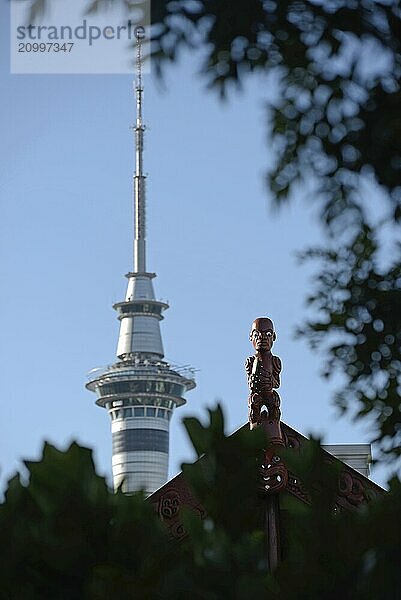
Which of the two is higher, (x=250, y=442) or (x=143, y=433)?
(x=143, y=433)

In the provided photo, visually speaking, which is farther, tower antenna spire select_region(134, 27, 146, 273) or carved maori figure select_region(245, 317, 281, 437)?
tower antenna spire select_region(134, 27, 146, 273)

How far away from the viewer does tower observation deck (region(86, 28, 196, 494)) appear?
109 metres

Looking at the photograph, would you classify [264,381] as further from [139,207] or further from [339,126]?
[139,207]

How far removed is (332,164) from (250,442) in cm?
98

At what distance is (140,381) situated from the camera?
358ft

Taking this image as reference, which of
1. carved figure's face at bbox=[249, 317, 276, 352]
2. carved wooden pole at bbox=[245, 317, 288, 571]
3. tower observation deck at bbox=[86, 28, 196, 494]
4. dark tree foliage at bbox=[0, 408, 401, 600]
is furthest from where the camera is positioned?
tower observation deck at bbox=[86, 28, 196, 494]

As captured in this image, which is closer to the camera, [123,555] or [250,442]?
[123,555]

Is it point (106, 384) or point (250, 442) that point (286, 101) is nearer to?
point (250, 442)

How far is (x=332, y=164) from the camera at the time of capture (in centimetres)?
292

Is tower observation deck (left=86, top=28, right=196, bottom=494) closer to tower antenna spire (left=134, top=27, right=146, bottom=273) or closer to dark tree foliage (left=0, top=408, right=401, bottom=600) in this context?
tower antenna spire (left=134, top=27, right=146, bottom=273)

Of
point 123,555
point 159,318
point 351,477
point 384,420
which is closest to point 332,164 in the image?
point 384,420

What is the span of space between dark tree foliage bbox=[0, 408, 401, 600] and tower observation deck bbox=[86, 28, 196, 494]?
4132 inches

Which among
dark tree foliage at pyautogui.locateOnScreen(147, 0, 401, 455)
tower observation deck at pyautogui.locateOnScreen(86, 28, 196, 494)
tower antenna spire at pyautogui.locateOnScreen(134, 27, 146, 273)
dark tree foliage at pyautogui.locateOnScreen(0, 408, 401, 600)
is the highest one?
tower antenna spire at pyautogui.locateOnScreen(134, 27, 146, 273)

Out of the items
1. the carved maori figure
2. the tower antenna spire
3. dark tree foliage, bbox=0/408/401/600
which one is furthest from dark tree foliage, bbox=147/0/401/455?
the tower antenna spire
